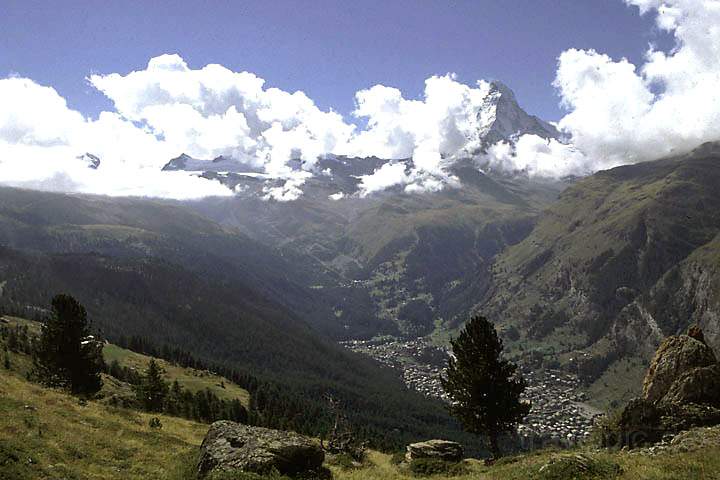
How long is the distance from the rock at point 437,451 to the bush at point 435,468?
3763 mm

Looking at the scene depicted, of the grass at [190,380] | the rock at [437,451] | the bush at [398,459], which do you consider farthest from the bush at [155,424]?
the grass at [190,380]

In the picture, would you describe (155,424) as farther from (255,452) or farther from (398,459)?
(398,459)

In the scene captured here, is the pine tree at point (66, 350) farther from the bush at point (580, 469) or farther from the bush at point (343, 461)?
A: the bush at point (580, 469)

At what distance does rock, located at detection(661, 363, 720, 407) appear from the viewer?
128 feet

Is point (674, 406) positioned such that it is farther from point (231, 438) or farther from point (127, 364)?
point (127, 364)

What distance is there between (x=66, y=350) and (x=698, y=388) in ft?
249

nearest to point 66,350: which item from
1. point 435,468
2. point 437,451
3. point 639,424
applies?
point 437,451

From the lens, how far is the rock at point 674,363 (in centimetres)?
4262

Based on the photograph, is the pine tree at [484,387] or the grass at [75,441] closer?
the grass at [75,441]

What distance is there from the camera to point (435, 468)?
4234 cm

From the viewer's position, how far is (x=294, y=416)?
619 feet

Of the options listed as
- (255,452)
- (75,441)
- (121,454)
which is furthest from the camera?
(121,454)

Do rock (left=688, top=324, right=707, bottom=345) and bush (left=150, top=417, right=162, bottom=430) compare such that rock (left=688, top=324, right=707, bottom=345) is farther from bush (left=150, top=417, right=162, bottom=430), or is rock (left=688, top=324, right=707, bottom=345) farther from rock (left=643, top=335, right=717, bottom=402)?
bush (left=150, top=417, right=162, bottom=430)

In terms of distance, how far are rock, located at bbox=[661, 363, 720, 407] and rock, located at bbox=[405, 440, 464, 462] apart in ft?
66.0
